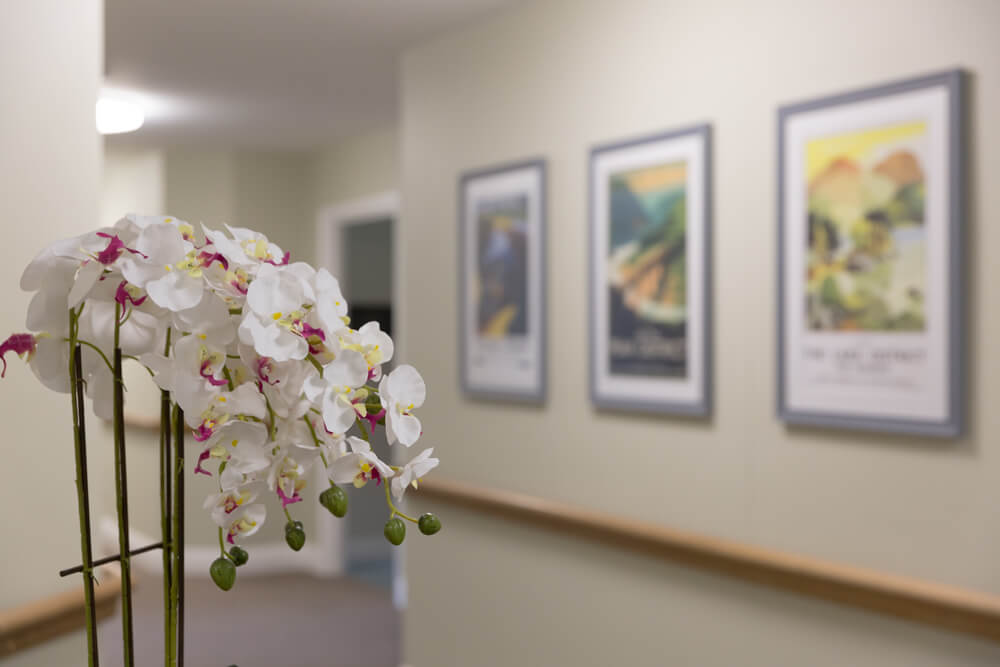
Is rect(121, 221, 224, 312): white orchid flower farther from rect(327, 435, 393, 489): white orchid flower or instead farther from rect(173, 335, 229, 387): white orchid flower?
rect(327, 435, 393, 489): white orchid flower

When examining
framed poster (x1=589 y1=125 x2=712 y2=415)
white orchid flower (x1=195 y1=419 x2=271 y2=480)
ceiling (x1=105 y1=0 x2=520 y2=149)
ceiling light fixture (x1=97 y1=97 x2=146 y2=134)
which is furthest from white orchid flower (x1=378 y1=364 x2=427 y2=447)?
ceiling light fixture (x1=97 y1=97 x2=146 y2=134)

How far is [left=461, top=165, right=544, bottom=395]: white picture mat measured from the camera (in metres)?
2.81

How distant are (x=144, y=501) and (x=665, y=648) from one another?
143 inches

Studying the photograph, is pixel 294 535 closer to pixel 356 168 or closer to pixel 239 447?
pixel 239 447

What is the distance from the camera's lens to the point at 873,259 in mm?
1965

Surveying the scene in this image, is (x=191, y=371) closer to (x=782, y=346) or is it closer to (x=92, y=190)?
(x=92, y=190)

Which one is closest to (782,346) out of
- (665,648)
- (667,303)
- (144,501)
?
(667,303)

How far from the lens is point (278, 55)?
344cm

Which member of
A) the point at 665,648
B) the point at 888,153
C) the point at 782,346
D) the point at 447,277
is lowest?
the point at 665,648

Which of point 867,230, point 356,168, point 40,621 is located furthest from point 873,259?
point 356,168

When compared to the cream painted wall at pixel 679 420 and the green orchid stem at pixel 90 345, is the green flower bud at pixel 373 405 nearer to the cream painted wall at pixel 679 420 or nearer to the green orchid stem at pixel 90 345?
the green orchid stem at pixel 90 345

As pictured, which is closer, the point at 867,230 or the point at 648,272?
the point at 867,230

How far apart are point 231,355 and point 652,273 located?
68.6 inches

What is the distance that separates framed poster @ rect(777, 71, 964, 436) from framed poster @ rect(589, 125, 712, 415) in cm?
24
